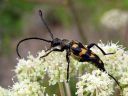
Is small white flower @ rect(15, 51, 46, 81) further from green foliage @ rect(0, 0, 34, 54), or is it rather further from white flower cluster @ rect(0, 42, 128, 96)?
green foliage @ rect(0, 0, 34, 54)

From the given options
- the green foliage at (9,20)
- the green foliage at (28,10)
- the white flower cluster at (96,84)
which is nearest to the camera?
the white flower cluster at (96,84)

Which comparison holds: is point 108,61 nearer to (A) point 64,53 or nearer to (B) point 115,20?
(A) point 64,53

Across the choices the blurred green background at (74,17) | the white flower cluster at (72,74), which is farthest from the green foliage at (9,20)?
the white flower cluster at (72,74)

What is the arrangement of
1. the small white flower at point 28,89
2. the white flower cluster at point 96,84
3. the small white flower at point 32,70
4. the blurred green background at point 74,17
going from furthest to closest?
1. the blurred green background at point 74,17
2. the small white flower at point 32,70
3. the small white flower at point 28,89
4. the white flower cluster at point 96,84

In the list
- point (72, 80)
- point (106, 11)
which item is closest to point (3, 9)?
point (106, 11)

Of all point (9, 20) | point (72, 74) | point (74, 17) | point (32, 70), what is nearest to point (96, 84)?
point (72, 74)

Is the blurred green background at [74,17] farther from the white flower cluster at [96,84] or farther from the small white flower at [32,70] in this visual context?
the white flower cluster at [96,84]

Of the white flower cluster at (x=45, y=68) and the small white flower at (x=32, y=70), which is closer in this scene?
the white flower cluster at (x=45, y=68)

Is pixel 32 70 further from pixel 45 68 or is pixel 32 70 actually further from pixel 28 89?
pixel 28 89
